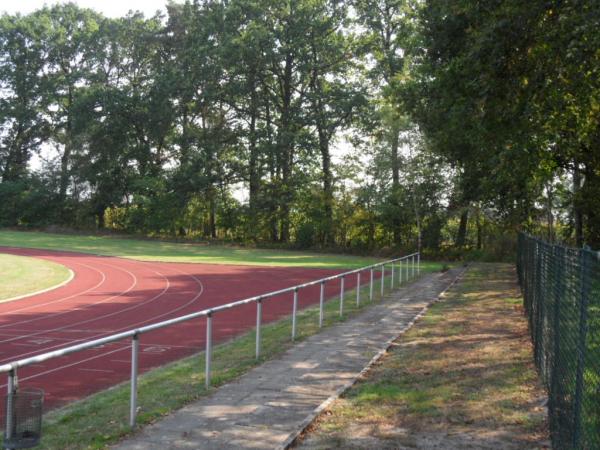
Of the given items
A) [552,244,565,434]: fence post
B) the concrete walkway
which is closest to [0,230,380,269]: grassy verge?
the concrete walkway

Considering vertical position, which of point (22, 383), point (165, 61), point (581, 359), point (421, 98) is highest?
point (165, 61)

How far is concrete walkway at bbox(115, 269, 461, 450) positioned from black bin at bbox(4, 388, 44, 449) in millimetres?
1039

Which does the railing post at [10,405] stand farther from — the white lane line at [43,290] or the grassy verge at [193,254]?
the grassy verge at [193,254]

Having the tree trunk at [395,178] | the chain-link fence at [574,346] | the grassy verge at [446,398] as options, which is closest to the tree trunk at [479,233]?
the tree trunk at [395,178]

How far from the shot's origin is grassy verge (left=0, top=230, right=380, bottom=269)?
129 ft

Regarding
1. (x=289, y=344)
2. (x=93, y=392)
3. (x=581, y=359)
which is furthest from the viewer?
(x=289, y=344)

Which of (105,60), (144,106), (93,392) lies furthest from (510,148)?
(105,60)

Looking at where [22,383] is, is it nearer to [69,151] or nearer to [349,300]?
[349,300]

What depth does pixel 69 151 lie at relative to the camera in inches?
2628

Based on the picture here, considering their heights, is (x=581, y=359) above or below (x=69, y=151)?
below

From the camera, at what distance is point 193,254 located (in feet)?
147

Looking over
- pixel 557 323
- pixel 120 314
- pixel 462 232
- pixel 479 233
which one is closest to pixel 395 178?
pixel 462 232

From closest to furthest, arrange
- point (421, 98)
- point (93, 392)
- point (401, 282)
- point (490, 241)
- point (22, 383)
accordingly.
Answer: point (93, 392) < point (22, 383) < point (421, 98) < point (401, 282) < point (490, 241)

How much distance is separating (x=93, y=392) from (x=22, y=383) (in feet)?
4.70
